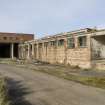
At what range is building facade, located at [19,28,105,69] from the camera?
94.7ft

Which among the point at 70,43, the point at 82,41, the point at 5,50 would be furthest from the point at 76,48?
the point at 5,50

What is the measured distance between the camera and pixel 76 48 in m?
31.9

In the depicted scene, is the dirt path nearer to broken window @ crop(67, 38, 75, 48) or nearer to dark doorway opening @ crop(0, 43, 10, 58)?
broken window @ crop(67, 38, 75, 48)

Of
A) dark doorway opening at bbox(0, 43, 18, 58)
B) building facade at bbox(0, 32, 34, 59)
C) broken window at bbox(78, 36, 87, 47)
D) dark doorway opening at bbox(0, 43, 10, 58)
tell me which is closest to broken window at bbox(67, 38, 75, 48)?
broken window at bbox(78, 36, 87, 47)

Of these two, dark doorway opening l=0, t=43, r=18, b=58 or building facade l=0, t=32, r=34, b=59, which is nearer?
building facade l=0, t=32, r=34, b=59

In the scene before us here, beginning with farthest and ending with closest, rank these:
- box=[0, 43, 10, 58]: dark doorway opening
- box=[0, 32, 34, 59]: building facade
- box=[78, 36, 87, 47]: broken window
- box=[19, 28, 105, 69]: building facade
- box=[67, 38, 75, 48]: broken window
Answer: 1. box=[0, 43, 10, 58]: dark doorway opening
2. box=[0, 32, 34, 59]: building facade
3. box=[67, 38, 75, 48]: broken window
4. box=[78, 36, 87, 47]: broken window
5. box=[19, 28, 105, 69]: building facade

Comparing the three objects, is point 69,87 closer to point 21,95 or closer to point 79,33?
point 21,95

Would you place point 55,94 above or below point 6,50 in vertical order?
below

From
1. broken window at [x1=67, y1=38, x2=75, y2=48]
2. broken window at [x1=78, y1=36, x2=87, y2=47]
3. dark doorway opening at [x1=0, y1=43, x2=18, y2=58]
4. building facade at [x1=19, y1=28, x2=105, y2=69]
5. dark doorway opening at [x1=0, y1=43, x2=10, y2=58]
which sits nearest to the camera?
building facade at [x1=19, y1=28, x2=105, y2=69]

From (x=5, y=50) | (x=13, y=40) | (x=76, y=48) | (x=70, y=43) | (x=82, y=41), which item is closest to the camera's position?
(x=82, y=41)

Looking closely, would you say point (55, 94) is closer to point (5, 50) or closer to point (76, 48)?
point (76, 48)

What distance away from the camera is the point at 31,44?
49125 millimetres

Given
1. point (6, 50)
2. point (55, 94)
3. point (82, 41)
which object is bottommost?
point (55, 94)

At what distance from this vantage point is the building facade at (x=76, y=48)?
94.7 ft
